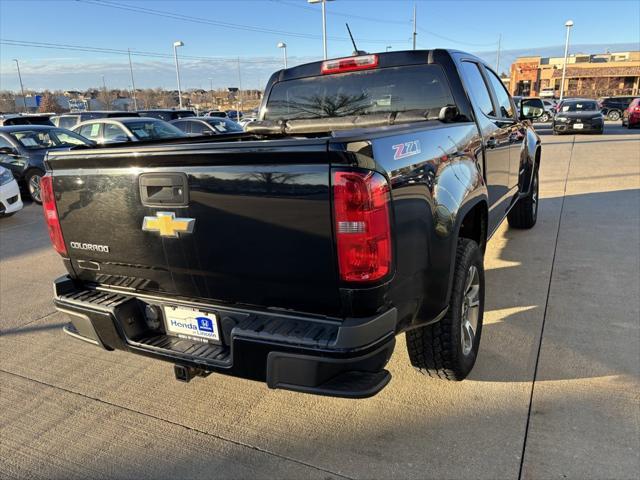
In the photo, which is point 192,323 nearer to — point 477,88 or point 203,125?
point 477,88

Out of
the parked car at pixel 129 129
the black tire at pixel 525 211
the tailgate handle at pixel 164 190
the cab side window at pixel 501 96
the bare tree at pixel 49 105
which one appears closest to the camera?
the tailgate handle at pixel 164 190

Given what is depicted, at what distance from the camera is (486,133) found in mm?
3713

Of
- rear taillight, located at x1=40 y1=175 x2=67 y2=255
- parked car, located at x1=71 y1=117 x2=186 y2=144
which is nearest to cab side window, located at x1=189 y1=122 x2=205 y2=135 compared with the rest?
parked car, located at x1=71 y1=117 x2=186 y2=144

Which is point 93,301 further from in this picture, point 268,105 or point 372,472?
point 268,105

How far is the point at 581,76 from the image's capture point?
62.8 meters

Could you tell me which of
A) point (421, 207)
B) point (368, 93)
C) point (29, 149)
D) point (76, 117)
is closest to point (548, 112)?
point (368, 93)

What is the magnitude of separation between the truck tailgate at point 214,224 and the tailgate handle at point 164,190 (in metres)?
0.01

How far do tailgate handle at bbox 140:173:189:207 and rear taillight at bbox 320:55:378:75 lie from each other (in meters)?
2.14

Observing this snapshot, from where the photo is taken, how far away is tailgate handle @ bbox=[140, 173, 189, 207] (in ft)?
7.51

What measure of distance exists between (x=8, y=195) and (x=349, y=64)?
6866mm

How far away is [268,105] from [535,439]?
10.9 ft

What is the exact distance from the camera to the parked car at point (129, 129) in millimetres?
11297

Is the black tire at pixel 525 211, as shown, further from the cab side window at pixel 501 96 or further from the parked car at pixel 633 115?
the parked car at pixel 633 115

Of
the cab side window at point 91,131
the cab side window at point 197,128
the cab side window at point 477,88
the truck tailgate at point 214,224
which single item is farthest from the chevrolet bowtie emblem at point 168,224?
the cab side window at point 197,128
